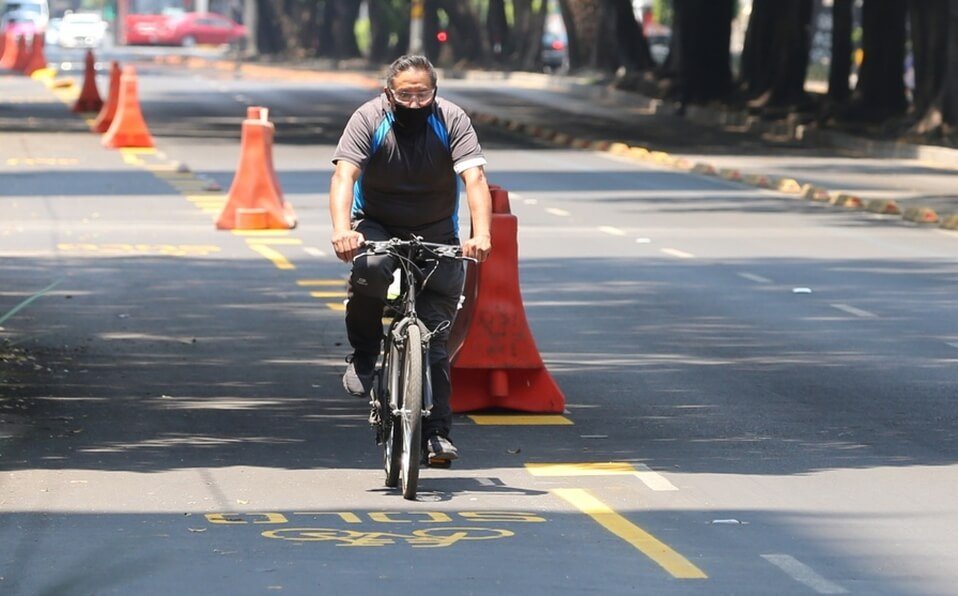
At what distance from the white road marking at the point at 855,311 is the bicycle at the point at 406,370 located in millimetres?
6838

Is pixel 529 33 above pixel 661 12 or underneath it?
above

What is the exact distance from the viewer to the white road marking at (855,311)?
15852mm

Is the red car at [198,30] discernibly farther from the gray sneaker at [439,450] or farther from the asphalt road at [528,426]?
the gray sneaker at [439,450]

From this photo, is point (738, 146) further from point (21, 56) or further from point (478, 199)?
point (21, 56)

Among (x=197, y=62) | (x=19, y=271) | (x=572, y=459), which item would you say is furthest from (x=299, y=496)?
(x=197, y=62)

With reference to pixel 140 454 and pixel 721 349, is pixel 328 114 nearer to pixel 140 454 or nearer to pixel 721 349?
pixel 721 349

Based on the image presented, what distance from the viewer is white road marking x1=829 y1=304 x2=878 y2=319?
52.0ft

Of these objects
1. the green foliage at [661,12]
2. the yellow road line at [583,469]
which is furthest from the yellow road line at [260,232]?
the green foliage at [661,12]

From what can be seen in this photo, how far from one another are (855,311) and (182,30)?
92734 millimetres

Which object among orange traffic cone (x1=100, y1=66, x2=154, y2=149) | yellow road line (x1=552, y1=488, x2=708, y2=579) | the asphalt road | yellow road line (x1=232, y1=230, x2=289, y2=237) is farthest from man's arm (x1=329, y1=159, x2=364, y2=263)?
orange traffic cone (x1=100, y1=66, x2=154, y2=149)

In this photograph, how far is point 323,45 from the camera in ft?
283

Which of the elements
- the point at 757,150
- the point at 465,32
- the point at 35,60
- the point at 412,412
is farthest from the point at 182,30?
the point at 412,412

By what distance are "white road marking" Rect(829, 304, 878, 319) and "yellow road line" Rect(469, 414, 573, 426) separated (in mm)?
4814

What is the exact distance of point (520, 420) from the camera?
37.6ft
